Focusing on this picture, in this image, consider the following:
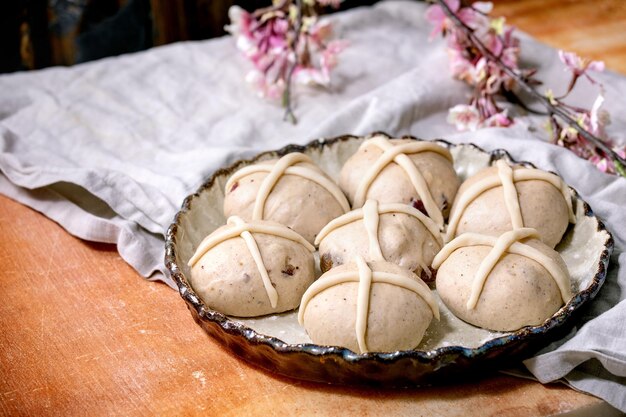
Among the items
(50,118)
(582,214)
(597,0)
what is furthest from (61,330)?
(597,0)

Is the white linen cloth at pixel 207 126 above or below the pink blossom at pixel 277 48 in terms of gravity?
below

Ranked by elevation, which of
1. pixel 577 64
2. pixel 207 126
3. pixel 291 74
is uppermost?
pixel 577 64

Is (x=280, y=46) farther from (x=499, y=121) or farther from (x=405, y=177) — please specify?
(x=405, y=177)

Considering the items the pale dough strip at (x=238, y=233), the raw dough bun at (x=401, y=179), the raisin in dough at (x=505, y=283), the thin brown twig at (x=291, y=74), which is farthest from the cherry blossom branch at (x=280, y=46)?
the raisin in dough at (x=505, y=283)

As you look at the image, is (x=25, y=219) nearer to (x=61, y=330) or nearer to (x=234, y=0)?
(x=61, y=330)

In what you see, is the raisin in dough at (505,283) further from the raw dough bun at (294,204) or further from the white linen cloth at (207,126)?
the raw dough bun at (294,204)

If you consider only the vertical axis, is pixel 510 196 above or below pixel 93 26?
above

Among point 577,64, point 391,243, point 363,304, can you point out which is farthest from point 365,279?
point 577,64
